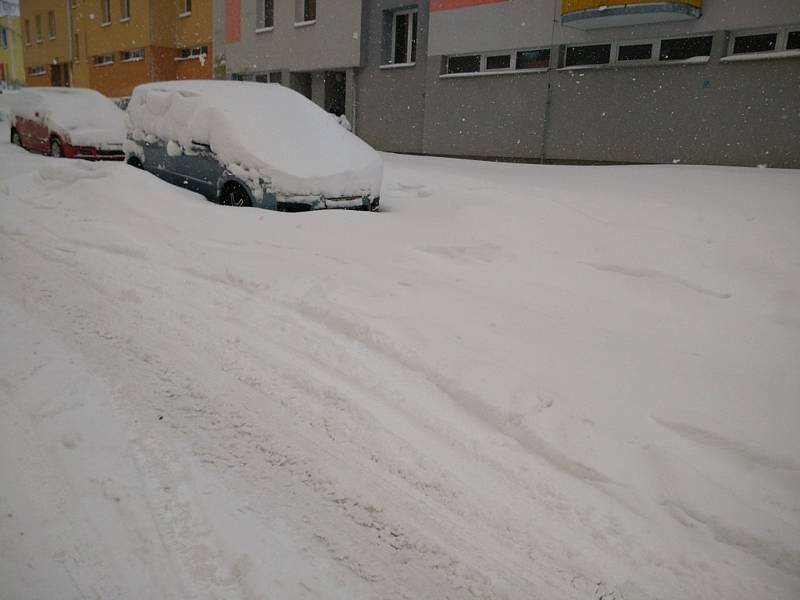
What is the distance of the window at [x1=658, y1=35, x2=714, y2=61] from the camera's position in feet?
37.4

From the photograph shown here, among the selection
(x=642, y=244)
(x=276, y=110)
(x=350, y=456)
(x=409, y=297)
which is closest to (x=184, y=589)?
(x=350, y=456)

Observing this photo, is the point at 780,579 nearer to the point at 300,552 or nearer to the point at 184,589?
the point at 300,552

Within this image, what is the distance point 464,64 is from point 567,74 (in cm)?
344

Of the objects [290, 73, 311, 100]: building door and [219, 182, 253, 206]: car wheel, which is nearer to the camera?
→ [219, 182, 253, 206]: car wheel

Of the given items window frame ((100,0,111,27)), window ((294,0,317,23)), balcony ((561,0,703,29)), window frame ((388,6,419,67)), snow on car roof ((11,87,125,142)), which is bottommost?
snow on car roof ((11,87,125,142))

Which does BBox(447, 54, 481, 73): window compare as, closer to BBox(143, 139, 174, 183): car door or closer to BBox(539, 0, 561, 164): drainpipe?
BBox(539, 0, 561, 164): drainpipe

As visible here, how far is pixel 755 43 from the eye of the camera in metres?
10.8

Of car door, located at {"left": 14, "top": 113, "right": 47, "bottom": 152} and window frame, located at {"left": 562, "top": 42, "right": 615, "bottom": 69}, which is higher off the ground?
window frame, located at {"left": 562, "top": 42, "right": 615, "bottom": 69}

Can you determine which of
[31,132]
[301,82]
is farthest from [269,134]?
[301,82]

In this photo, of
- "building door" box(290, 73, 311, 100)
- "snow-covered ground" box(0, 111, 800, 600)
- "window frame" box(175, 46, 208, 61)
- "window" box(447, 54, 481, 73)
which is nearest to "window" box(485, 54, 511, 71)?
"window" box(447, 54, 481, 73)

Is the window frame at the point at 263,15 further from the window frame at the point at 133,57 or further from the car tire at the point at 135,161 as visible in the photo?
the car tire at the point at 135,161

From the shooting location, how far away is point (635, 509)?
2.56 metres

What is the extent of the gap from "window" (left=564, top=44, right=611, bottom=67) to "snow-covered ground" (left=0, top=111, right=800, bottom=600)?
818 centimetres

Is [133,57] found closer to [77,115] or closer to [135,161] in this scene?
[77,115]
